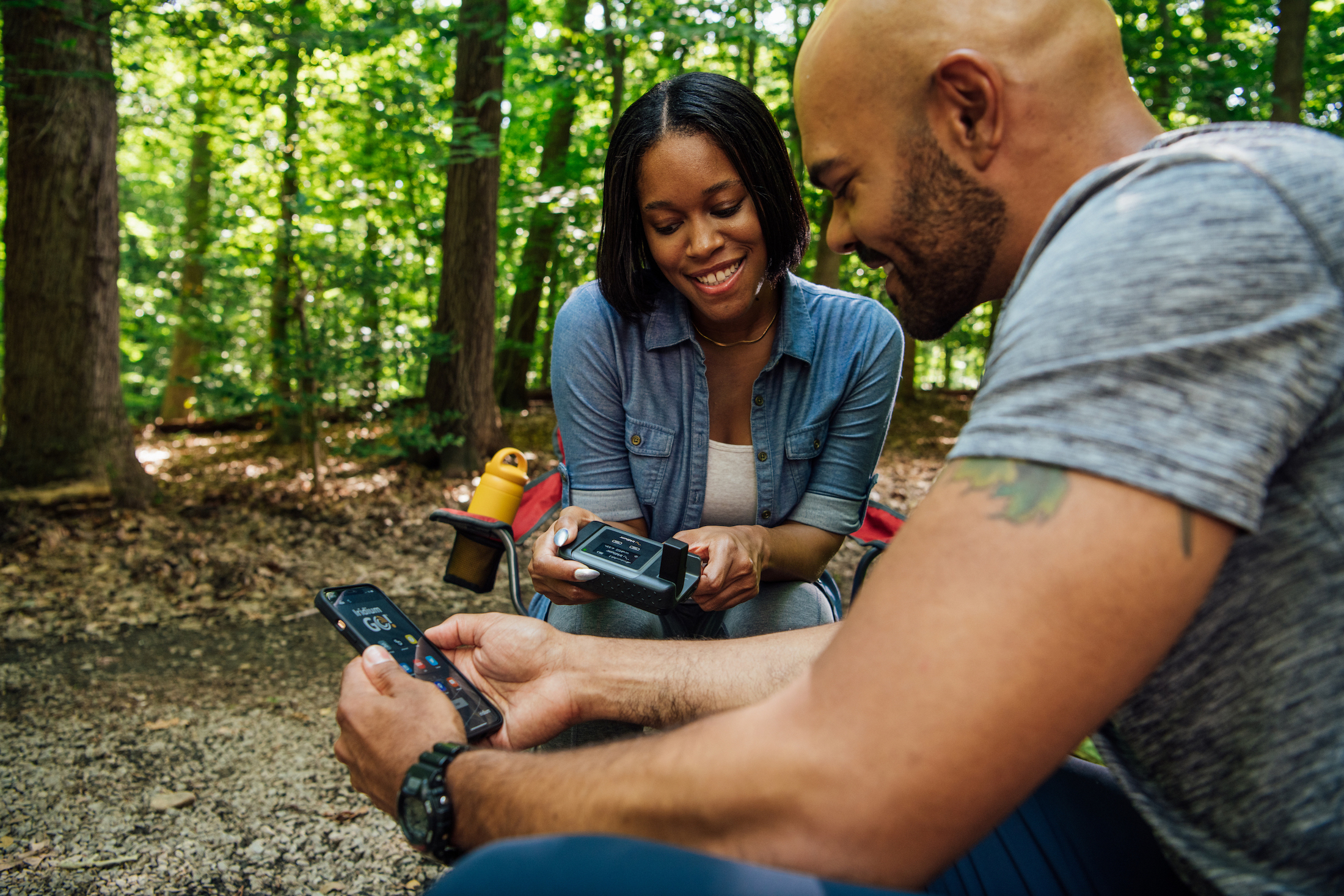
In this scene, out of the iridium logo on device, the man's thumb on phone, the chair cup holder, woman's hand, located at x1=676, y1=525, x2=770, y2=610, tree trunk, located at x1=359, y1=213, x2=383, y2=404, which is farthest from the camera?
tree trunk, located at x1=359, y1=213, x2=383, y2=404

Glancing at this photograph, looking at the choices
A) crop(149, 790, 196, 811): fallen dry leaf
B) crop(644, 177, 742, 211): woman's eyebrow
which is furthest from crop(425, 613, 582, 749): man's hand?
crop(149, 790, 196, 811): fallen dry leaf

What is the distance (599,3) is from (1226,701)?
8569mm

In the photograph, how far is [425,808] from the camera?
106 cm

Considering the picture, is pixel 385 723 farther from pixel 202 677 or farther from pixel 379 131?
pixel 379 131

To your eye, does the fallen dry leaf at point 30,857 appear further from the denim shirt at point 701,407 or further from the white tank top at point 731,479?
the white tank top at point 731,479

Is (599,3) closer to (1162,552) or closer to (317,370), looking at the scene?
(317,370)

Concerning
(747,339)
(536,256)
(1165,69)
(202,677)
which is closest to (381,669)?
(747,339)

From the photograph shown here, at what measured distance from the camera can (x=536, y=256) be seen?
8961 millimetres

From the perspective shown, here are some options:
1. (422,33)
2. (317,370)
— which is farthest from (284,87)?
(317,370)

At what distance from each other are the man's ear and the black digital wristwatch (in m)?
1.03

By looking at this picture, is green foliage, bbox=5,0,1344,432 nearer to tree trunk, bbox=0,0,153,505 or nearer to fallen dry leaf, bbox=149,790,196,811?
tree trunk, bbox=0,0,153,505

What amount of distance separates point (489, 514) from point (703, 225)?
937 mm

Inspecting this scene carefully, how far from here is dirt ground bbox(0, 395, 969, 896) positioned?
7.11 ft

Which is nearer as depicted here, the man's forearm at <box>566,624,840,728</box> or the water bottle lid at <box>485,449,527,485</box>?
the man's forearm at <box>566,624,840,728</box>
